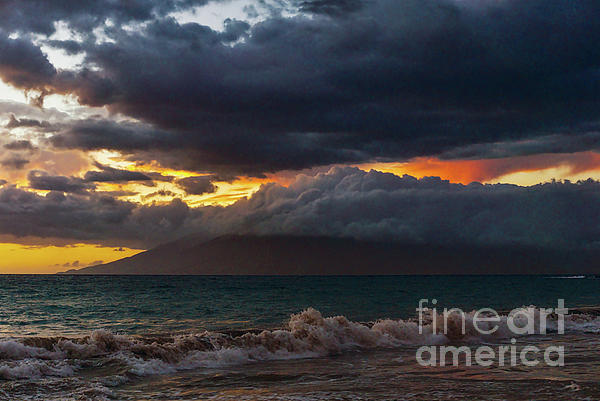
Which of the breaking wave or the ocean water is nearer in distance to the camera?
the ocean water

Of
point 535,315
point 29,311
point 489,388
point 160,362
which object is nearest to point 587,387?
point 489,388

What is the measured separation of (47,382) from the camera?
53.4 feet

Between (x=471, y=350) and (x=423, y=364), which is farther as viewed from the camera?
(x=471, y=350)

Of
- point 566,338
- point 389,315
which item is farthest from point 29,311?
point 566,338

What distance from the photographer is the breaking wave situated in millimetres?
18312

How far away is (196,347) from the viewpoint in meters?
21.5

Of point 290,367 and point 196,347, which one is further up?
point 196,347

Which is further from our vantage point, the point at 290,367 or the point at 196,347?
the point at 196,347

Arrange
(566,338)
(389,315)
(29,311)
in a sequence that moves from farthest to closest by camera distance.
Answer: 1. (29,311)
2. (389,315)
3. (566,338)

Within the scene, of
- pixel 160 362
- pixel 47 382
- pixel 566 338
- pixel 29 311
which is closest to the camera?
pixel 47 382

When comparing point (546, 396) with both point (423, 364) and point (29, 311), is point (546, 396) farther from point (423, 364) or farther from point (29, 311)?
point (29, 311)

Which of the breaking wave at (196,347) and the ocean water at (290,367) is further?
the breaking wave at (196,347)

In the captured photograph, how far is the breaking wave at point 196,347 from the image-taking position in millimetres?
18312

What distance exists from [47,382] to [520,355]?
709 inches
